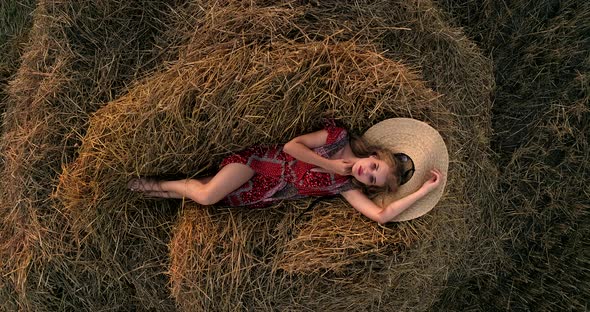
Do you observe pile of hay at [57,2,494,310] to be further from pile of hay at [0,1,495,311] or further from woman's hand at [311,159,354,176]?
woman's hand at [311,159,354,176]

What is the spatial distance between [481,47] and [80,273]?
109 inches

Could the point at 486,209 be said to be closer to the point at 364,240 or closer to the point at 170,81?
the point at 364,240

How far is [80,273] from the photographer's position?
2.76 m

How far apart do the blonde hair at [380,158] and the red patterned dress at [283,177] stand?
0.21ft

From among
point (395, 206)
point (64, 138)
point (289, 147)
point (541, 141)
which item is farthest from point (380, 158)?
point (64, 138)

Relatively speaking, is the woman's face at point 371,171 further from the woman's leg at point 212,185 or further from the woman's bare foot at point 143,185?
the woman's bare foot at point 143,185

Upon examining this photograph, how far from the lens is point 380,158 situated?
2.48m

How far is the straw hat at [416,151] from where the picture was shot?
2.46m

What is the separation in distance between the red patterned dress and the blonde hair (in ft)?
0.21

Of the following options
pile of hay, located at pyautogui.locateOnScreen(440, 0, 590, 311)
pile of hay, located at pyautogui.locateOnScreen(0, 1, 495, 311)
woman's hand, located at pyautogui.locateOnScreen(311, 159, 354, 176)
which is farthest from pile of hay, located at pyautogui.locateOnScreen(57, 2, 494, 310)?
pile of hay, located at pyautogui.locateOnScreen(440, 0, 590, 311)

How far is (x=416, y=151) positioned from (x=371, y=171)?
0.29 metres

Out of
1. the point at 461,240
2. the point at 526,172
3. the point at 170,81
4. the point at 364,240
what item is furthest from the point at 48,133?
the point at 526,172

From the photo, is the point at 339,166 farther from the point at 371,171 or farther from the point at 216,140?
the point at 216,140

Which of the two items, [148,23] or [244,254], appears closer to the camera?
[244,254]
